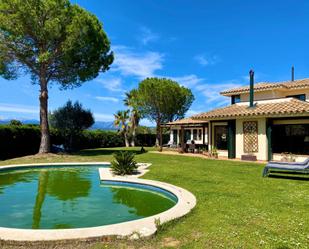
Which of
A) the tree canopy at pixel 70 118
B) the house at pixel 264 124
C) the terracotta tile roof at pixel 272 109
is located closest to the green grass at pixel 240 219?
the terracotta tile roof at pixel 272 109

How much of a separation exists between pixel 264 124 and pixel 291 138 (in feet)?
6.61

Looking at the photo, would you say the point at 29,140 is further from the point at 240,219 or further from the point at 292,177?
the point at 240,219

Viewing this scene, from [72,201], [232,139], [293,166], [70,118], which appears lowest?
[72,201]

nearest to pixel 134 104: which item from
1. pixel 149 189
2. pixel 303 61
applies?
pixel 303 61

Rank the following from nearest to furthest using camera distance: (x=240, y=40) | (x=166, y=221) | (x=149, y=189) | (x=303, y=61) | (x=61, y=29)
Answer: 1. (x=166, y=221)
2. (x=149, y=189)
3. (x=61, y=29)
4. (x=240, y=40)
5. (x=303, y=61)

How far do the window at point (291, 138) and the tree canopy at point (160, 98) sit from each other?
78.7ft

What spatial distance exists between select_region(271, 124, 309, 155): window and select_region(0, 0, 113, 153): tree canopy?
1675cm

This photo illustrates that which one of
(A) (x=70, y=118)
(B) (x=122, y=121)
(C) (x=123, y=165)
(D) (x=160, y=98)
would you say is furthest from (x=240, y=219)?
(B) (x=122, y=121)

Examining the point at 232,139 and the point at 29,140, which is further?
the point at 29,140

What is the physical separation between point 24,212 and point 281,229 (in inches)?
276

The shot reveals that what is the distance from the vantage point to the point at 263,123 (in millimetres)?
20031

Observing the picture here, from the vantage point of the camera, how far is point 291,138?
19.0 metres

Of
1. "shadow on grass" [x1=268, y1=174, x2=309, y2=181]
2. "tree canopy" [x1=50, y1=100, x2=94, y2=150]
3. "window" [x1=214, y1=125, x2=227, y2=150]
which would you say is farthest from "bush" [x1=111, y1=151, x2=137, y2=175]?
"tree canopy" [x1=50, y1=100, x2=94, y2=150]

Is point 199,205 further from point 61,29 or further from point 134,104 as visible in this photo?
point 134,104
